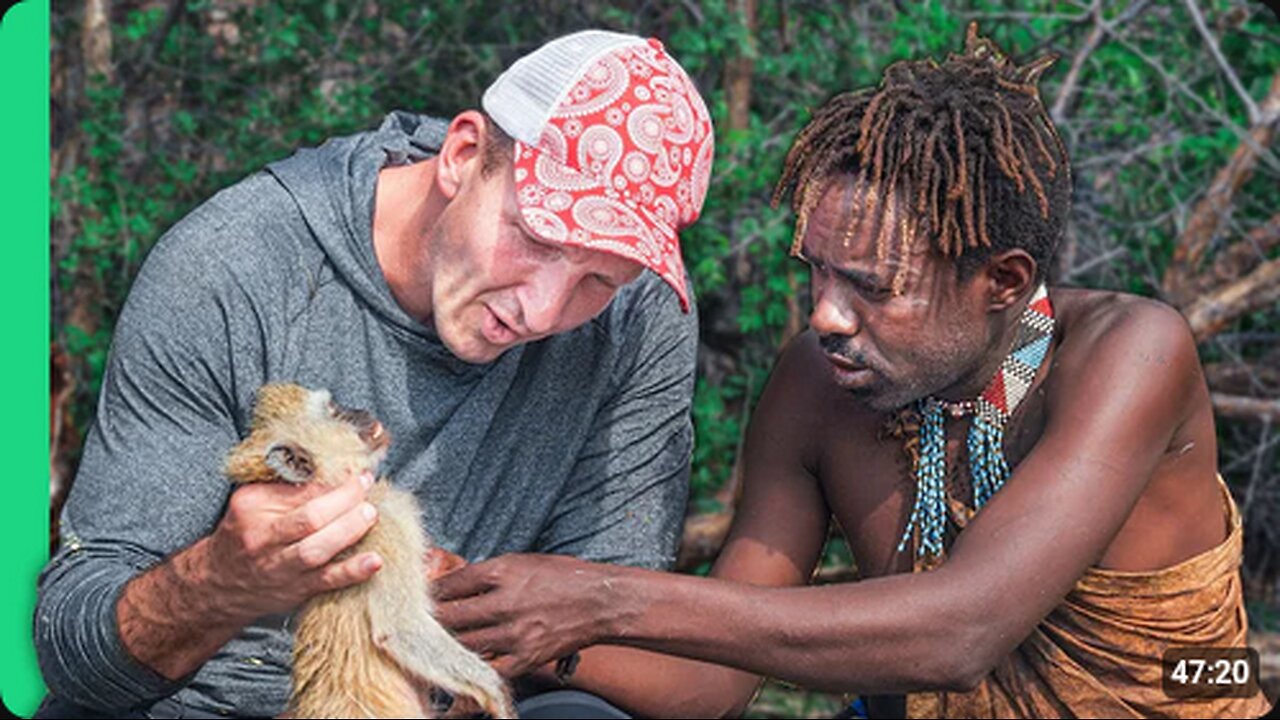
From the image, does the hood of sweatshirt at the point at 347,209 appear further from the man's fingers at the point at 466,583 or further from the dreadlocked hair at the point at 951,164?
the dreadlocked hair at the point at 951,164

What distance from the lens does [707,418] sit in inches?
251

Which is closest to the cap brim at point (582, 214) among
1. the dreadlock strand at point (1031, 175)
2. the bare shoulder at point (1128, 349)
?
the dreadlock strand at point (1031, 175)

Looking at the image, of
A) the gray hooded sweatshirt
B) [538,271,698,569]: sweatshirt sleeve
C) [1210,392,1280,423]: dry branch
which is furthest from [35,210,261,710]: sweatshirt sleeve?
[1210,392,1280,423]: dry branch

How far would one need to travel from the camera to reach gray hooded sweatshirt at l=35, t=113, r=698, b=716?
2893mm

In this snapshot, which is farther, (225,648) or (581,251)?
(225,648)

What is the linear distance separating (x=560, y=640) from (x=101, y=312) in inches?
183

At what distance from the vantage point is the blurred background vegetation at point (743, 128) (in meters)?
5.86

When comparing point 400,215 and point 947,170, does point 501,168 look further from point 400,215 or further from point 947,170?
point 947,170

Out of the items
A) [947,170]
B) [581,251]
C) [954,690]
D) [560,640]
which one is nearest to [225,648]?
[560,640]

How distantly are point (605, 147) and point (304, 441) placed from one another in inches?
28.4

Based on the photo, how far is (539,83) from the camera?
291cm

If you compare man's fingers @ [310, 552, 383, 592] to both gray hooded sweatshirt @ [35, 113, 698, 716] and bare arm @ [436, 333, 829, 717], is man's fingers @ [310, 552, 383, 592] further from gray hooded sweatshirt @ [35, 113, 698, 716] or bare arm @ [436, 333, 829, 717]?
bare arm @ [436, 333, 829, 717]

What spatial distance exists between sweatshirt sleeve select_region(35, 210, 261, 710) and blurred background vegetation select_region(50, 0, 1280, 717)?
114 inches

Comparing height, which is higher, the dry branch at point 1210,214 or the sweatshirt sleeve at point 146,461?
the sweatshirt sleeve at point 146,461
